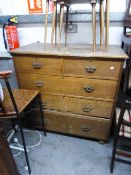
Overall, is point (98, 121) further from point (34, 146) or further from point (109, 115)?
point (34, 146)

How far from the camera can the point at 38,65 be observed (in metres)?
1.41

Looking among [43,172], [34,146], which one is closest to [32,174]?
[43,172]

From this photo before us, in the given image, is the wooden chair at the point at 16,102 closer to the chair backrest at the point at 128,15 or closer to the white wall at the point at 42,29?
the white wall at the point at 42,29

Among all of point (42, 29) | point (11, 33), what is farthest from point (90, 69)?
point (11, 33)

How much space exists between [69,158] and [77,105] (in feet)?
1.64

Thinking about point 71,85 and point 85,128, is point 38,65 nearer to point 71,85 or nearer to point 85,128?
point 71,85

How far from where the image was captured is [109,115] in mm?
1449

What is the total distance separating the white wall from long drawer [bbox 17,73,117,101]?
21.1 inches

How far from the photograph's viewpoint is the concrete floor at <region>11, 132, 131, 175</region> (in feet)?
4.54

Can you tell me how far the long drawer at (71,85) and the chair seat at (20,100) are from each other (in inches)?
3.5

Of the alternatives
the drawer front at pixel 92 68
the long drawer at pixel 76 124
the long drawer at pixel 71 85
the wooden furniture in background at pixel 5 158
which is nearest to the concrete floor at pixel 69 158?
the long drawer at pixel 76 124

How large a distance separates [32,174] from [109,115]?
83 centimetres

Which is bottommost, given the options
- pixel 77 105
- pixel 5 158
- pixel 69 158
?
pixel 69 158

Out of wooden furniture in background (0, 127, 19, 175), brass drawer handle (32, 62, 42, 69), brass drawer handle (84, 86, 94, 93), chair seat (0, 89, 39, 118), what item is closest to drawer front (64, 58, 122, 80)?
brass drawer handle (84, 86, 94, 93)
